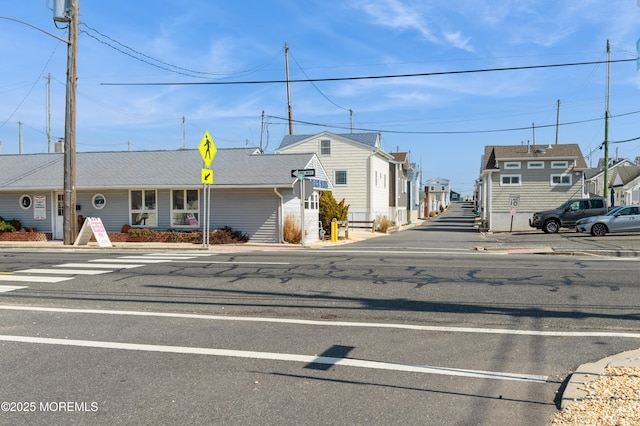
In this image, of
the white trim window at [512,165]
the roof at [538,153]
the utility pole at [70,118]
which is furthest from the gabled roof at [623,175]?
the utility pole at [70,118]

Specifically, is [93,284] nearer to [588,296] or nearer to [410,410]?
[410,410]

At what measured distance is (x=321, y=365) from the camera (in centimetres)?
629

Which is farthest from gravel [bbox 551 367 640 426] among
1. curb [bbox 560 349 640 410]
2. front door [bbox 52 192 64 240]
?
→ front door [bbox 52 192 64 240]

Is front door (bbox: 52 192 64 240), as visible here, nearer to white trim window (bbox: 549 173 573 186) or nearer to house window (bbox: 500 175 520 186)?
house window (bbox: 500 175 520 186)

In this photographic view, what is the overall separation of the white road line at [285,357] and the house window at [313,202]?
63.8 ft

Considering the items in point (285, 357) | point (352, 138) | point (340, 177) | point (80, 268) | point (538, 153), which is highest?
point (352, 138)

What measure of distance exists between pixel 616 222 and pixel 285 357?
1031 inches

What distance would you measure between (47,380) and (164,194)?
2120cm

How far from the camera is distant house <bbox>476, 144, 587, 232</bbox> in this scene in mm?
39469

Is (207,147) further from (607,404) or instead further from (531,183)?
(531,183)

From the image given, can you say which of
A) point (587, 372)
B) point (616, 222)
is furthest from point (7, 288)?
point (616, 222)

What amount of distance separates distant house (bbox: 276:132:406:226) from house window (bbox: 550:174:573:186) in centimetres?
1260

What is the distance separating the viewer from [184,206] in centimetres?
2614

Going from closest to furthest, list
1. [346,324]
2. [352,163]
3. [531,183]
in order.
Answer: [346,324], [531,183], [352,163]
